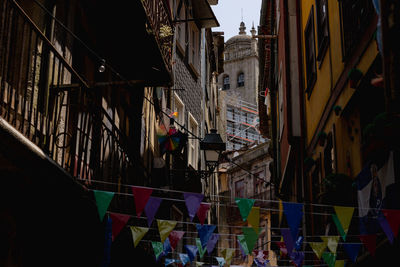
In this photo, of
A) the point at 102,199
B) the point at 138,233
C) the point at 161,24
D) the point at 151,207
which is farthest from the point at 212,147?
the point at 102,199

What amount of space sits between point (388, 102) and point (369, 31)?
9.51ft

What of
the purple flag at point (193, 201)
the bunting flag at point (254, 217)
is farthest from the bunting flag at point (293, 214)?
the purple flag at point (193, 201)

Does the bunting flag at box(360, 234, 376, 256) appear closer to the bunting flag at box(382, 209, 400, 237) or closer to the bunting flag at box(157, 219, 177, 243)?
the bunting flag at box(382, 209, 400, 237)

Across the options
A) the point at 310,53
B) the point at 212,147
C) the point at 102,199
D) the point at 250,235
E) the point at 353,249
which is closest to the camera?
the point at 102,199

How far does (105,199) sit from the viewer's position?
7793 mm

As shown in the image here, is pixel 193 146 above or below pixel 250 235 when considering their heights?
above

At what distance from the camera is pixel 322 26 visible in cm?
1263

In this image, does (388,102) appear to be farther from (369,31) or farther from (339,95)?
(339,95)

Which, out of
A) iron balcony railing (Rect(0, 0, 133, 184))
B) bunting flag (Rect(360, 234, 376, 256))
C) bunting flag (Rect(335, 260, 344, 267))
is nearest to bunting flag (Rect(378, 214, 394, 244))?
bunting flag (Rect(360, 234, 376, 256))

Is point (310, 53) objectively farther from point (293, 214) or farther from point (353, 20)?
point (293, 214)

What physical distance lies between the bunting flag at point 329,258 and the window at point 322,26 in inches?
155

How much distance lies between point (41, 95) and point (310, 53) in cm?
777

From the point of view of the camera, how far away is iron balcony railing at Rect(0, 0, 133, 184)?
22.7 ft

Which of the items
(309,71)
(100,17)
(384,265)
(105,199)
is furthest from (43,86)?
(309,71)
